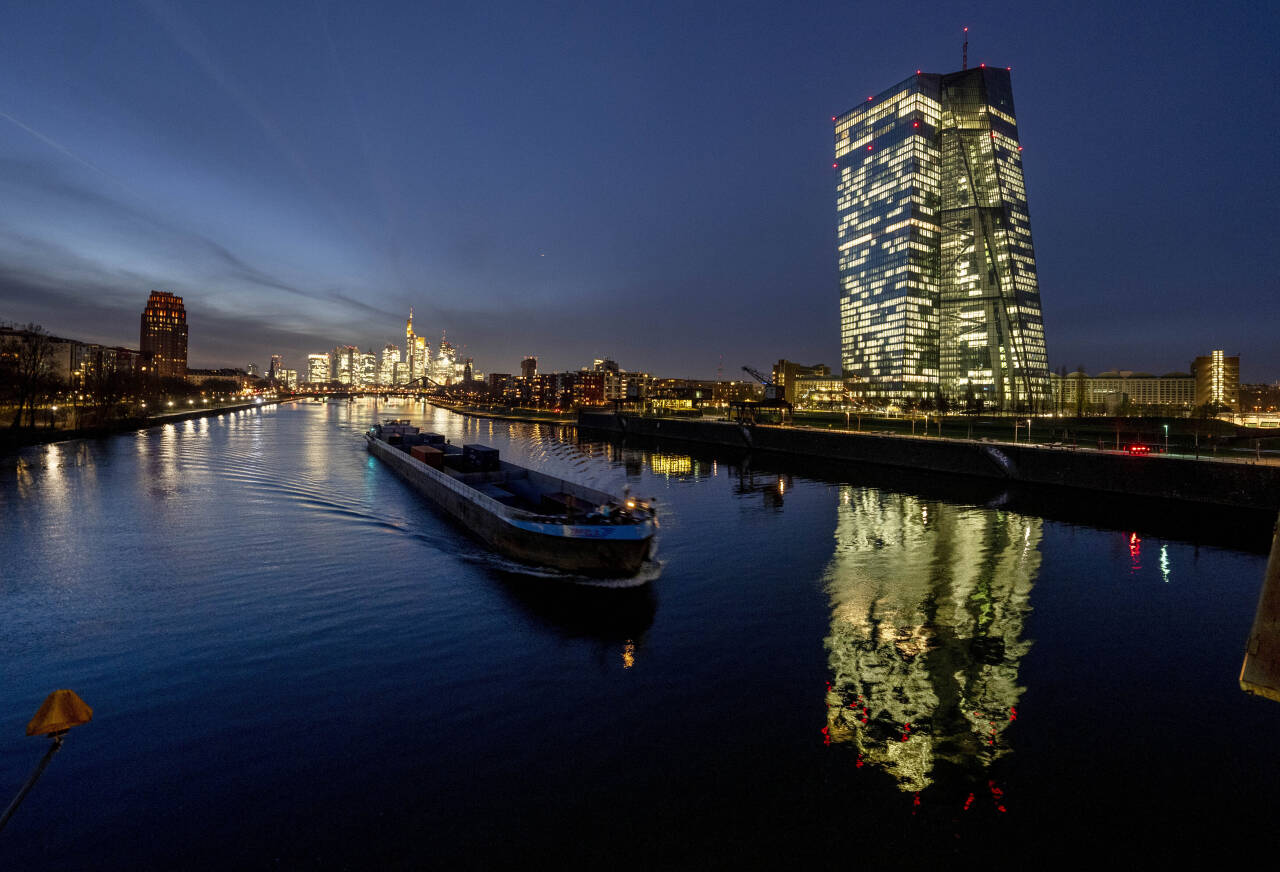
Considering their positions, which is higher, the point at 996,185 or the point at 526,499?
the point at 996,185

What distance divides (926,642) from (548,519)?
622 inches

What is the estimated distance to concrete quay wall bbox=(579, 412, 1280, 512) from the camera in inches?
1539

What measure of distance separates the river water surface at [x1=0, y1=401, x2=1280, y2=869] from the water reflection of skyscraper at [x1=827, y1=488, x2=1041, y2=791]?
0.12 metres

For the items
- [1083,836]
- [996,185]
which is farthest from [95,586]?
[996,185]

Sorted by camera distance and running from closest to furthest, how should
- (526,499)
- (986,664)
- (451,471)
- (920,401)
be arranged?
1. (986,664)
2. (526,499)
3. (451,471)
4. (920,401)

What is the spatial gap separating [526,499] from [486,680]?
79.6 ft

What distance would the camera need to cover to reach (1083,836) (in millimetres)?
10062

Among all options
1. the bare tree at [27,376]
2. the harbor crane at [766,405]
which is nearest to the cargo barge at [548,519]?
the harbor crane at [766,405]

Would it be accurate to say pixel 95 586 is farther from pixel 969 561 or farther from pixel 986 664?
pixel 969 561

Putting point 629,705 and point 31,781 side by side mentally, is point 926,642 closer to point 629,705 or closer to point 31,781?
point 629,705

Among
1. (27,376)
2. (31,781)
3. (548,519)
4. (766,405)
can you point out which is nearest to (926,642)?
(548,519)

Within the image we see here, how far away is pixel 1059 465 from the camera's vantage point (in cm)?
5041

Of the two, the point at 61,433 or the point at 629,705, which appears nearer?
the point at 629,705

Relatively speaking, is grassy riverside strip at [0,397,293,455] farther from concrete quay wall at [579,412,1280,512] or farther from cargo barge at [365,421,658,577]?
concrete quay wall at [579,412,1280,512]
